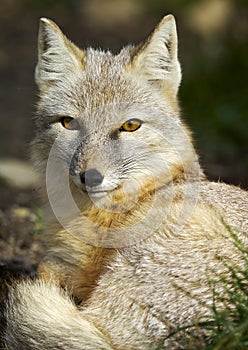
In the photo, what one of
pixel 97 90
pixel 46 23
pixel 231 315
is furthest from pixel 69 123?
pixel 231 315

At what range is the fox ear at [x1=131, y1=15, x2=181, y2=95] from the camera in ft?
15.9

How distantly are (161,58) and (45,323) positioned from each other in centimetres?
191

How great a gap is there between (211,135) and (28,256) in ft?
13.8

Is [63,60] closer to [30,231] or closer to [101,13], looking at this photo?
[30,231]

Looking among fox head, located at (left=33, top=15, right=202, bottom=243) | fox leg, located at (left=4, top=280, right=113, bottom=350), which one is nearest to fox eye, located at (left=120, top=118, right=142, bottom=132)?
fox head, located at (left=33, top=15, right=202, bottom=243)

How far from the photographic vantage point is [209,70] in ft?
33.7

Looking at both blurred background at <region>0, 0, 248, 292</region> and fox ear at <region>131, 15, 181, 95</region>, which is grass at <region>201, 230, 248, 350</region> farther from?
blurred background at <region>0, 0, 248, 292</region>

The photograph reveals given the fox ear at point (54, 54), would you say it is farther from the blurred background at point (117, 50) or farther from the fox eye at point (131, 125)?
the fox eye at point (131, 125)

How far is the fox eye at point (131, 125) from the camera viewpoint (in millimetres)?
4613

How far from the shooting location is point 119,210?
4.59m

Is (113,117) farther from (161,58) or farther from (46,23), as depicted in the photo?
(46,23)

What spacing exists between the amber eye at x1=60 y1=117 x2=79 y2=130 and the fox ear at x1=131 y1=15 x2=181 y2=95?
0.55m

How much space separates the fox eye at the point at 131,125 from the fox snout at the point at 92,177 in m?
0.46

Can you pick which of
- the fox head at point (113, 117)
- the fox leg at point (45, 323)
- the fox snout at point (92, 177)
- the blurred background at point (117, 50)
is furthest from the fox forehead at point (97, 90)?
the fox leg at point (45, 323)
